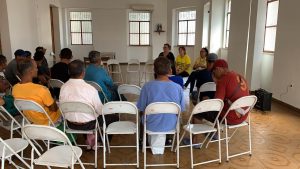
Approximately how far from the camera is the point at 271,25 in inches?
247

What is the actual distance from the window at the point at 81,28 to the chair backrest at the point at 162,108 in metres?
11.5

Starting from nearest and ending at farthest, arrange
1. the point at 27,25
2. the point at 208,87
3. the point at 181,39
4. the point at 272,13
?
the point at 208,87 → the point at 272,13 → the point at 27,25 → the point at 181,39

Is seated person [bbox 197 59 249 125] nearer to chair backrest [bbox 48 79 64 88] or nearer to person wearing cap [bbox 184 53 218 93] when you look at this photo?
person wearing cap [bbox 184 53 218 93]

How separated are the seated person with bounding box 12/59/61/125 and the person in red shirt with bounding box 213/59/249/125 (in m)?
1.99

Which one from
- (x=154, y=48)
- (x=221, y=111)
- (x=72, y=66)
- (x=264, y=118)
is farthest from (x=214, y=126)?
(x=154, y=48)

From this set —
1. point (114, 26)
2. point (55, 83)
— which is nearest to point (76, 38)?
point (114, 26)

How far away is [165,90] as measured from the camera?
277cm

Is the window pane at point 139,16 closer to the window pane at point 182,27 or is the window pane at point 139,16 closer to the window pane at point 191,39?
the window pane at point 182,27

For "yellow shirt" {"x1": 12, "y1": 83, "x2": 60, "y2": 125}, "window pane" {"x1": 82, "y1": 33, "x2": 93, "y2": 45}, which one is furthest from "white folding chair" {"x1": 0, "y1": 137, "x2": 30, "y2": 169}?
"window pane" {"x1": 82, "y1": 33, "x2": 93, "y2": 45}

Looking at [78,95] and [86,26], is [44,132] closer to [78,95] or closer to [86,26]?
[78,95]

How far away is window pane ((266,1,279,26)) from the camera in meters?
6.05

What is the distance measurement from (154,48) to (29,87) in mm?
10781

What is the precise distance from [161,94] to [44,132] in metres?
1.33

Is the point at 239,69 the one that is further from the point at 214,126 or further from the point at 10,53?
the point at 10,53
